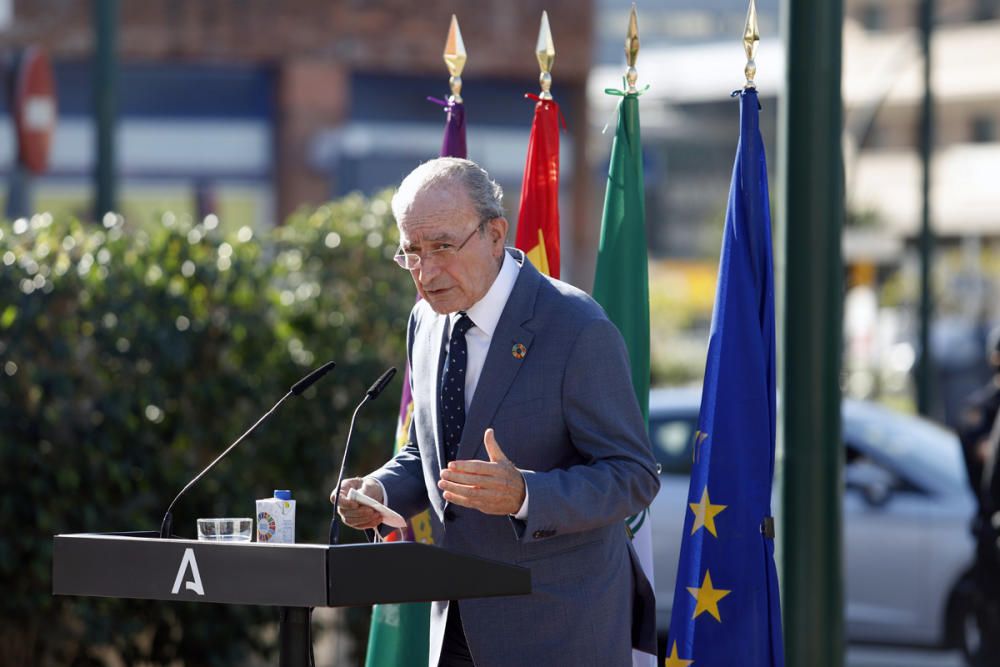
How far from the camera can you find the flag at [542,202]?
191 inches

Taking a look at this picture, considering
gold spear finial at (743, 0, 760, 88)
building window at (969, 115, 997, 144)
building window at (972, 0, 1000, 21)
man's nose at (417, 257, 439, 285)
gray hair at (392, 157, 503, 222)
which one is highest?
building window at (972, 0, 1000, 21)

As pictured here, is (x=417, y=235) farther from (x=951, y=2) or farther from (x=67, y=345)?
(x=951, y=2)

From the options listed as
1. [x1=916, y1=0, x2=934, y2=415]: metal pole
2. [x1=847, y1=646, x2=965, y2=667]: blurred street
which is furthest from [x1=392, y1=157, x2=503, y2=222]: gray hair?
[x1=916, y1=0, x2=934, y2=415]: metal pole

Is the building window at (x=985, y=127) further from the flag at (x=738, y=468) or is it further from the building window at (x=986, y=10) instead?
the flag at (x=738, y=468)

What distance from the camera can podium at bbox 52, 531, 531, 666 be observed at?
2.99m

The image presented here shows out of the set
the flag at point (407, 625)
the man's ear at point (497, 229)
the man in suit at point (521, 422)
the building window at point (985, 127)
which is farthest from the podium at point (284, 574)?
the building window at point (985, 127)

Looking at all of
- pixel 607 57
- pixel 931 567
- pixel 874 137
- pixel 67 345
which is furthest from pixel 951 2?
pixel 67 345

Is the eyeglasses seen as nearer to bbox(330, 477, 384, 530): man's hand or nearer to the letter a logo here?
bbox(330, 477, 384, 530): man's hand

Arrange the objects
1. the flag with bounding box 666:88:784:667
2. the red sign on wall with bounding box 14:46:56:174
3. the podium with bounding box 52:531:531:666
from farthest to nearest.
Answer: the red sign on wall with bounding box 14:46:56:174, the flag with bounding box 666:88:784:667, the podium with bounding box 52:531:531:666

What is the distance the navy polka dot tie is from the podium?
1.77ft

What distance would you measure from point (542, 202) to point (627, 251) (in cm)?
31

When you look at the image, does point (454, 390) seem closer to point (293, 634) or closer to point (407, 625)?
point (293, 634)

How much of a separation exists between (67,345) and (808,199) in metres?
2.98

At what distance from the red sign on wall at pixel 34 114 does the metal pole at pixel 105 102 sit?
259 cm
